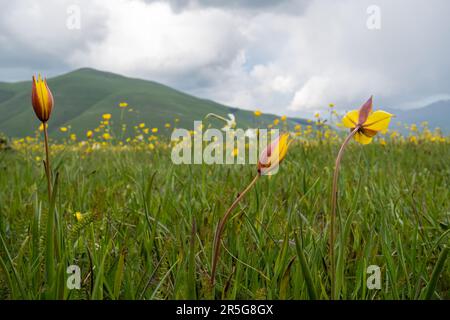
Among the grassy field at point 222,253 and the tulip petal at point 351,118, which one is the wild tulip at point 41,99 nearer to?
the grassy field at point 222,253

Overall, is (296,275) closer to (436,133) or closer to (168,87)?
(436,133)

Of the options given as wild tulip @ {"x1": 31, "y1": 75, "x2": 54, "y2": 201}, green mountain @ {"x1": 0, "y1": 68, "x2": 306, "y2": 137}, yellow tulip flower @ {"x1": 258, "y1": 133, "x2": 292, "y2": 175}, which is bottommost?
yellow tulip flower @ {"x1": 258, "y1": 133, "x2": 292, "y2": 175}

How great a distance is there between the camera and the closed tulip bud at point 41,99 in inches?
32.7

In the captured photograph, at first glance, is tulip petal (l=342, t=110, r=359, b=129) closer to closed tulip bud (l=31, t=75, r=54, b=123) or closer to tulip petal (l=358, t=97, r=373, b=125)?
tulip petal (l=358, t=97, r=373, b=125)

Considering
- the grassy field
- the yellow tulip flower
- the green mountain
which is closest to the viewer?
the yellow tulip flower

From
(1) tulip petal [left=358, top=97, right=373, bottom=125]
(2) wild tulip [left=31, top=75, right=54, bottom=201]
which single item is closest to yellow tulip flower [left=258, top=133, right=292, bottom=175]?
(1) tulip petal [left=358, top=97, right=373, bottom=125]

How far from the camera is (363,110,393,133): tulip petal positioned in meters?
0.82

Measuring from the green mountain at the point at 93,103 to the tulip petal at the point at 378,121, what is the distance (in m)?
69.7

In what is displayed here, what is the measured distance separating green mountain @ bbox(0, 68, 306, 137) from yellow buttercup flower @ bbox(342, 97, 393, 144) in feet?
229

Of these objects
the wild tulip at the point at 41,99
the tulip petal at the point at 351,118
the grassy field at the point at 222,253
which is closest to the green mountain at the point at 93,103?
the grassy field at the point at 222,253

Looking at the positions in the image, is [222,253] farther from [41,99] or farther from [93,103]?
[93,103]

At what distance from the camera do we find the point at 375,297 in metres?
1.08
